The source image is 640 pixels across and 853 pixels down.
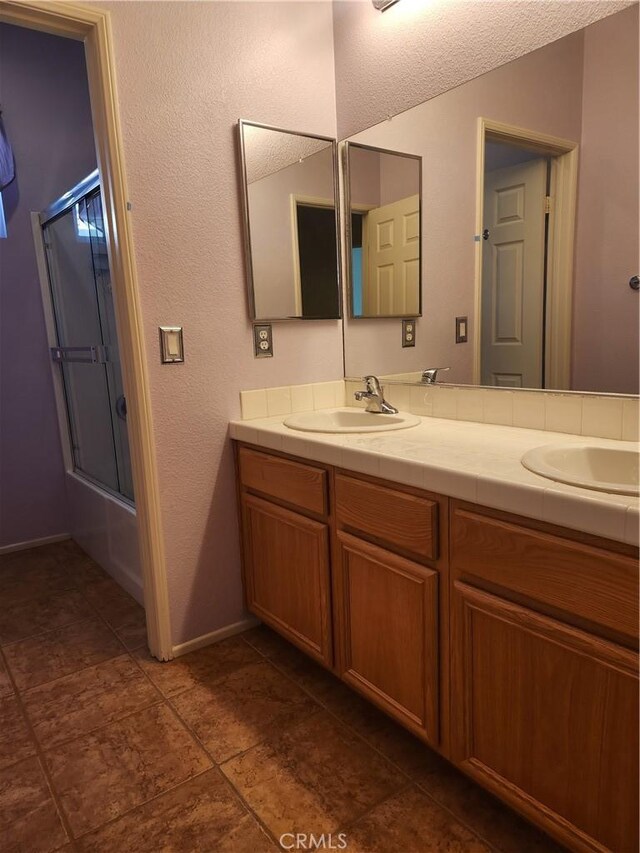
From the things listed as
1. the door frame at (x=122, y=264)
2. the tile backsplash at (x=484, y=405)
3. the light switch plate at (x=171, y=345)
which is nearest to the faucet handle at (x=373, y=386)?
the tile backsplash at (x=484, y=405)

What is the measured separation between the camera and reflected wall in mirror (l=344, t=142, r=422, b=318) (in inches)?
76.4

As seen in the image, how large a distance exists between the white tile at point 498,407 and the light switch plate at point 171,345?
3.30 ft

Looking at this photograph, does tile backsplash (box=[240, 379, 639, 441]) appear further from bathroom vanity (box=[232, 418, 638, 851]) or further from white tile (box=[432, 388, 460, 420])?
bathroom vanity (box=[232, 418, 638, 851])

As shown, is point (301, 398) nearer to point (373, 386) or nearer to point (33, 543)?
point (373, 386)

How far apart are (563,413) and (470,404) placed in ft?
1.06

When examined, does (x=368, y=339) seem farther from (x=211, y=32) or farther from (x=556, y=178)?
(x=211, y=32)

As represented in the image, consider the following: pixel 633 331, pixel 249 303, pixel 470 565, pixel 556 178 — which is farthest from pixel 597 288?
pixel 249 303

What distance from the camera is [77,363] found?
277 centimetres

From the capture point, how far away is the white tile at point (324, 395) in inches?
86.1

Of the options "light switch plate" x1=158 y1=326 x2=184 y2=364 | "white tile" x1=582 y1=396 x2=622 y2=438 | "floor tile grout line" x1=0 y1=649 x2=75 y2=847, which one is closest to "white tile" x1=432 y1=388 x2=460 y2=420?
"white tile" x1=582 y1=396 x2=622 y2=438

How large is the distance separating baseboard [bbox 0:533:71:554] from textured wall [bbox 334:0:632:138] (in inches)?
101

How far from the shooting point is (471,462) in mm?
1225

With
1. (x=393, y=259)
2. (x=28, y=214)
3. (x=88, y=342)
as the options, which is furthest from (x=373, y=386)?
(x=28, y=214)

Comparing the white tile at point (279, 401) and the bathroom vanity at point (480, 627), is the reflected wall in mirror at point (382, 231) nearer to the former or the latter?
the white tile at point (279, 401)
